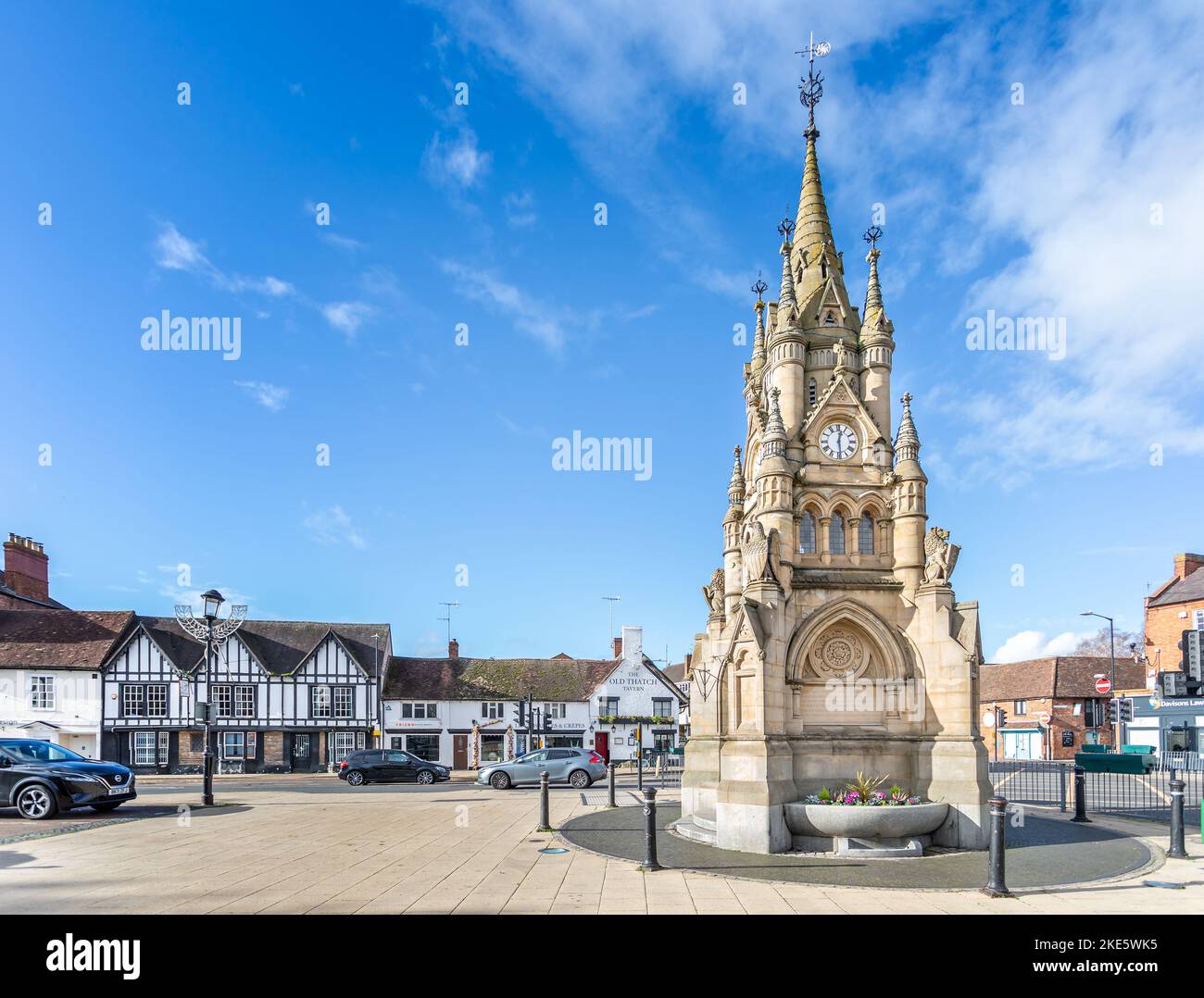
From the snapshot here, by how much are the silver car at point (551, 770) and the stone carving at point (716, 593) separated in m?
12.8

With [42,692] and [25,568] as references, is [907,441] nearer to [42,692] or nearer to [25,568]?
[42,692]

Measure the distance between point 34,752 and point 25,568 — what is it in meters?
36.8

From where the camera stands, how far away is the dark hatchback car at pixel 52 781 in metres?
17.1

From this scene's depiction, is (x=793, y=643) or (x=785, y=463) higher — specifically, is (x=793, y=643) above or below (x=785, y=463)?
below

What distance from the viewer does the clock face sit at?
16.7 metres

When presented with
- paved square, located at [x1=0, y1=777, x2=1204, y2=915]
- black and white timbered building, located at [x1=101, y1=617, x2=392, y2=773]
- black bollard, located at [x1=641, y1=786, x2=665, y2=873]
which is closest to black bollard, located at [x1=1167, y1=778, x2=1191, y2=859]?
paved square, located at [x1=0, y1=777, x2=1204, y2=915]

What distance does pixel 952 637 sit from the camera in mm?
14898

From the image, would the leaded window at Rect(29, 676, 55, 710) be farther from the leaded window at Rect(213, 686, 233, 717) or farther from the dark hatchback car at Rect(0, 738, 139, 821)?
the dark hatchback car at Rect(0, 738, 139, 821)

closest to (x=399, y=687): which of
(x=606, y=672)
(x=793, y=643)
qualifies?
(x=606, y=672)

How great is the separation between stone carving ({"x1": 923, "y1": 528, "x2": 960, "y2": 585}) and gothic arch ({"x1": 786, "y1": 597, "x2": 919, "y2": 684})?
4.25 feet

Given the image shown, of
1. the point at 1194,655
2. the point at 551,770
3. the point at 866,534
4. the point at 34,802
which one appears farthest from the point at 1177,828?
the point at 34,802

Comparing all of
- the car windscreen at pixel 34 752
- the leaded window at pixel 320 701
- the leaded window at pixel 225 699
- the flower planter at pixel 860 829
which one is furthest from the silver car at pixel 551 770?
the leaded window at pixel 225 699
